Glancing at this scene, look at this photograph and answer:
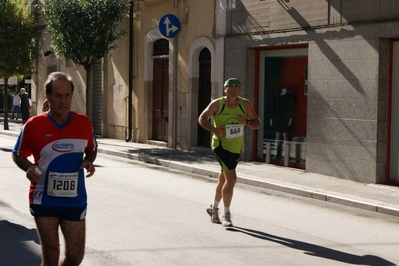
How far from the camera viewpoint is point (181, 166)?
53.9ft

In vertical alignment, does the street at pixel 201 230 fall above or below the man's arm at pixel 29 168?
below

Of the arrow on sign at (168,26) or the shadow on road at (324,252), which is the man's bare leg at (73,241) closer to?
the shadow on road at (324,252)

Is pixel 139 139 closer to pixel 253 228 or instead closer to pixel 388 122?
pixel 388 122

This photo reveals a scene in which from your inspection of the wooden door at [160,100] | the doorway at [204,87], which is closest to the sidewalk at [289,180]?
the doorway at [204,87]

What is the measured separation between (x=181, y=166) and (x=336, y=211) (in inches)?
237

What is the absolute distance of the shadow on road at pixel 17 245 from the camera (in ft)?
23.2

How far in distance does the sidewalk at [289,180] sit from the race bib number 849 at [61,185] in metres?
6.71

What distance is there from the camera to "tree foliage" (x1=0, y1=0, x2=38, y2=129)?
28.7m

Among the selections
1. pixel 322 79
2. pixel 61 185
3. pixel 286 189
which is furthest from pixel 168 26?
pixel 61 185

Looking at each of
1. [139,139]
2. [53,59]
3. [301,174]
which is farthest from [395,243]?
[53,59]

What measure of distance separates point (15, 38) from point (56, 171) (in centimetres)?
2499

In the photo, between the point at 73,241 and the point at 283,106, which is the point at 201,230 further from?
the point at 283,106

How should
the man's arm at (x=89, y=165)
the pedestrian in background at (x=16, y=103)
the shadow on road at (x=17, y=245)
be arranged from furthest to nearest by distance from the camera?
the pedestrian in background at (x=16, y=103), the shadow on road at (x=17, y=245), the man's arm at (x=89, y=165)

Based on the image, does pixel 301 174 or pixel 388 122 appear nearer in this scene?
pixel 388 122
